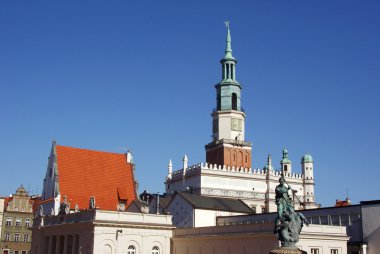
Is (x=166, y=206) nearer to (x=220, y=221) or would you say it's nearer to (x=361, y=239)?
(x=220, y=221)

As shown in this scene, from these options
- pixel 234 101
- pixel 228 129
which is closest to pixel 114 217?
pixel 228 129

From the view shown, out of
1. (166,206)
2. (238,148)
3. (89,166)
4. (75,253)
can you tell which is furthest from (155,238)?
(238,148)

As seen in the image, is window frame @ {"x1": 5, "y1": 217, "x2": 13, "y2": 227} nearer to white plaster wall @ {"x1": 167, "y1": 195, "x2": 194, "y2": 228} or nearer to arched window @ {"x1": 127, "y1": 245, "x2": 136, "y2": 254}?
white plaster wall @ {"x1": 167, "y1": 195, "x2": 194, "y2": 228}

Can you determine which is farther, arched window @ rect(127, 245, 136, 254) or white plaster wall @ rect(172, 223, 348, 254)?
arched window @ rect(127, 245, 136, 254)

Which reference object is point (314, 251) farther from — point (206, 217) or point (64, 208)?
point (64, 208)

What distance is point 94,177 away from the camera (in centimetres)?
6500

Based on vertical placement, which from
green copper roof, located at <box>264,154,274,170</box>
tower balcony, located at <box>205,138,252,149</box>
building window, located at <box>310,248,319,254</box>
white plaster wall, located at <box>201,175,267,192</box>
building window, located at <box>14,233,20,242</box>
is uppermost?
tower balcony, located at <box>205,138,252,149</box>

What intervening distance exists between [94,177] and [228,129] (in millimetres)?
23478

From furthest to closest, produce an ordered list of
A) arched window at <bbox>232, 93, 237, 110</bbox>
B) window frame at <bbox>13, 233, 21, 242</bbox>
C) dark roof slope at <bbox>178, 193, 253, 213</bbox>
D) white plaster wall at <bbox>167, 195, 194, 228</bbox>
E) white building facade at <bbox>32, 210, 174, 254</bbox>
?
arched window at <bbox>232, 93, 237, 110</bbox> → window frame at <bbox>13, 233, 21, 242</bbox> → dark roof slope at <bbox>178, 193, 253, 213</bbox> → white plaster wall at <bbox>167, 195, 194, 228</bbox> → white building facade at <bbox>32, 210, 174, 254</bbox>

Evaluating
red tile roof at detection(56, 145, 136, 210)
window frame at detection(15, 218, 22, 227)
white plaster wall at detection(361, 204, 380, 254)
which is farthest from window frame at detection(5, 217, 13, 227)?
white plaster wall at detection(361, 204, 380, 254)

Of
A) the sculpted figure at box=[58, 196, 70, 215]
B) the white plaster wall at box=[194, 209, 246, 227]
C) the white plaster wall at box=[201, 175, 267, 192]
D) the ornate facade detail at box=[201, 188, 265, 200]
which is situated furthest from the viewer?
the white plaster wall at box=[201, 175, 267, 192]

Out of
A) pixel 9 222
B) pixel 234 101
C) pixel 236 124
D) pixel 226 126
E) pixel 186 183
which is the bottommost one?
pixel 9 222

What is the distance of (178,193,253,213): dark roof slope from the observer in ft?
198

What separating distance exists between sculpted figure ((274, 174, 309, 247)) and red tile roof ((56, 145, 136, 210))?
117ft
